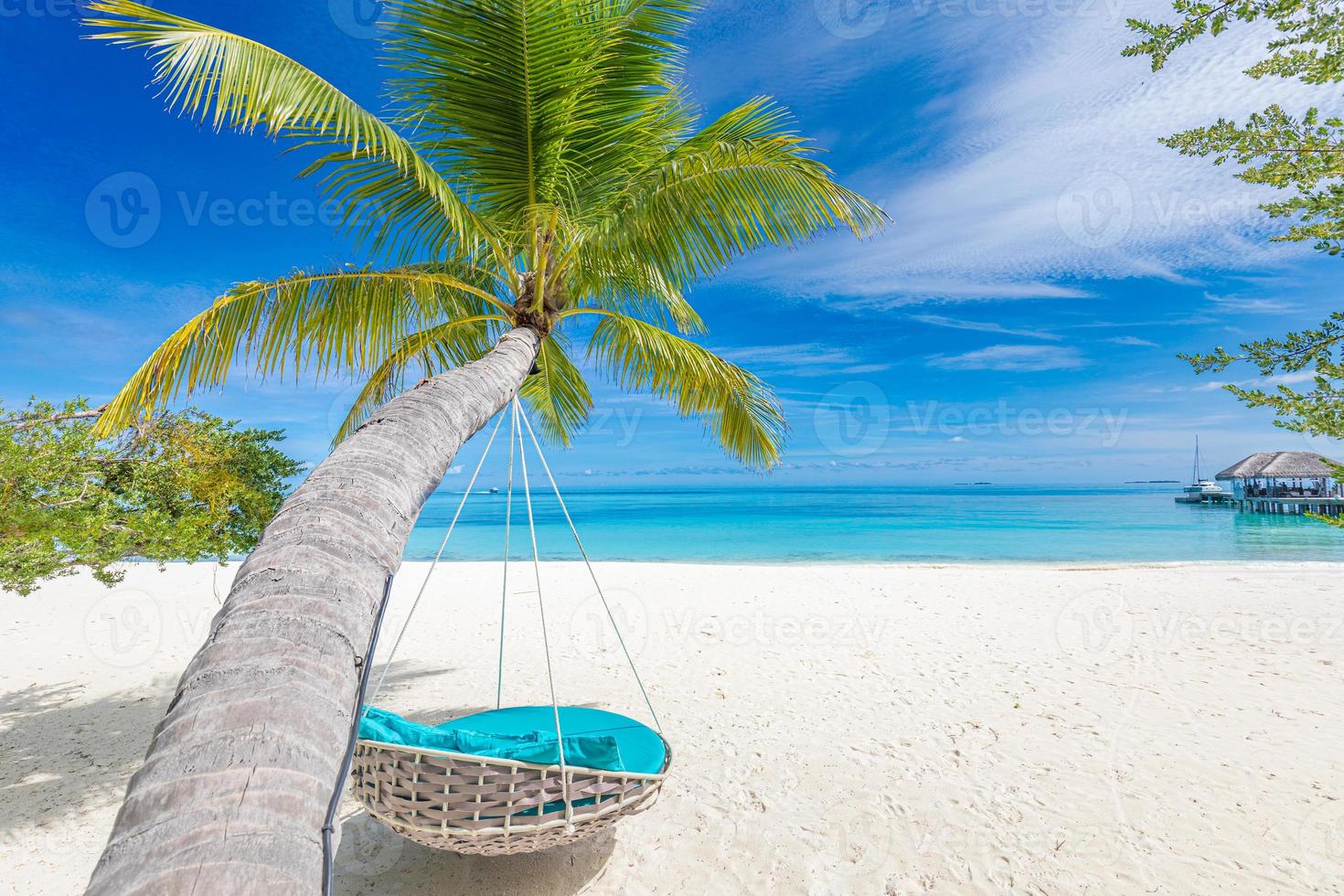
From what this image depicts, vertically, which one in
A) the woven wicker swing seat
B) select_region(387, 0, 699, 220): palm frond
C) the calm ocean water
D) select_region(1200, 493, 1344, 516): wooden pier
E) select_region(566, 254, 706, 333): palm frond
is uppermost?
select_region(387, 0, 699, 220): palm frond

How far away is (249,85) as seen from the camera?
276 cm

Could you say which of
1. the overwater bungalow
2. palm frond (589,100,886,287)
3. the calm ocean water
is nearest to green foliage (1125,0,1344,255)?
palm frond (589,100,886,287)

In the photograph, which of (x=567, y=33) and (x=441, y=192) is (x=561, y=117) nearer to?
(x=567, y=33)

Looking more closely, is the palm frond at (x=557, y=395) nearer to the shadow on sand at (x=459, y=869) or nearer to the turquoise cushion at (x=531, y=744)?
the turquoise cushion at (x=531, y=744)

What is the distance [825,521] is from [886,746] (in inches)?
1187

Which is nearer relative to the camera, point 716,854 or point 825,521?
point 716,854

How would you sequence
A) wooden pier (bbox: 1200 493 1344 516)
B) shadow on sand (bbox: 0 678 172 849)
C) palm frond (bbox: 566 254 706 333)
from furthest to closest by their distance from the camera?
wooden pier (bbox: 1200 493 1344 516) → palm frond (bbox: 566 254 706 333) → shadow on sand (bbox: 0 678 172 849)

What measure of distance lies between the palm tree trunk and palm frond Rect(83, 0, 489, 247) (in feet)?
6.14

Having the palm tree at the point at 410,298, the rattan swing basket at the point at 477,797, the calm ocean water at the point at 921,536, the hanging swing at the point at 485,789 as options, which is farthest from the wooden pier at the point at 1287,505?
the rattan swing basket at the point at 477,797

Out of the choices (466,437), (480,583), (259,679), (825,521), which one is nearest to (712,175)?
(466,437)

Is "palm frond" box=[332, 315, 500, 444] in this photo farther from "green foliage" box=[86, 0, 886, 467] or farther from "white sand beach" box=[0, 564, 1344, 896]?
"white sand beach" box=[0, 564, 1344, 896]

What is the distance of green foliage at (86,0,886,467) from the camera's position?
10.1 feet

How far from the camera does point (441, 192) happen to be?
3402 mm

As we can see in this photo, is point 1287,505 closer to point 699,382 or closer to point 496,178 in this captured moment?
point 699,382
